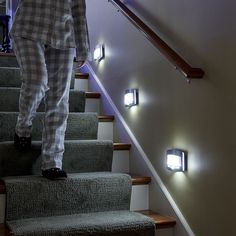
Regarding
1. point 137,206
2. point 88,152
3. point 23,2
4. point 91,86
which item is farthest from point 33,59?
point 91,86

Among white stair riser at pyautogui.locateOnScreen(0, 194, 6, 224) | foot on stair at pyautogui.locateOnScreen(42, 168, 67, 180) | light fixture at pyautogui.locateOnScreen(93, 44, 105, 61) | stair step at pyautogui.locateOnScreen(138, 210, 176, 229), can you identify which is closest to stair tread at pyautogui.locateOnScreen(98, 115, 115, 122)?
light fixture at pyautogui.locateOnScreen(93, 44, 105, 61)

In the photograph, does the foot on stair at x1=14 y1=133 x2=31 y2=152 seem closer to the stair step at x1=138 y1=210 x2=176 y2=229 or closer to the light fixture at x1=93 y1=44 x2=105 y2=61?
the stair step at x1=138 y1=210 x2=176 y2=229

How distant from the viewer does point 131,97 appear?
2.43 meters

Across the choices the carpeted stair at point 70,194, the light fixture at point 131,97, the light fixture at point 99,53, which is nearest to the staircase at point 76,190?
the carpeted stair at point 70,194

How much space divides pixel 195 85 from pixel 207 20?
11.5 inches

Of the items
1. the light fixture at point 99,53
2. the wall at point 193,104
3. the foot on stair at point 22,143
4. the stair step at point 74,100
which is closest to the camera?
the wall at point 193,104

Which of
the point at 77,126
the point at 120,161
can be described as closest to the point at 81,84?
the point at 77,126

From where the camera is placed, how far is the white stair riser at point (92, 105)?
2.96 m

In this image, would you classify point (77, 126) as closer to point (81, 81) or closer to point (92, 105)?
point (92, 105)

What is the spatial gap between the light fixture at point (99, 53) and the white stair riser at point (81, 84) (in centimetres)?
21

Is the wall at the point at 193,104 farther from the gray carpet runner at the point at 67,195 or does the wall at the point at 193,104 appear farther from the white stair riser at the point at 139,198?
the gray carpet runner at the point at 67,195

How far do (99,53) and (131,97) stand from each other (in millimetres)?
750

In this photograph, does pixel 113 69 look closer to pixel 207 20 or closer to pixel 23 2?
pixel 23 2

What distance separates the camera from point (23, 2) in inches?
78.5
